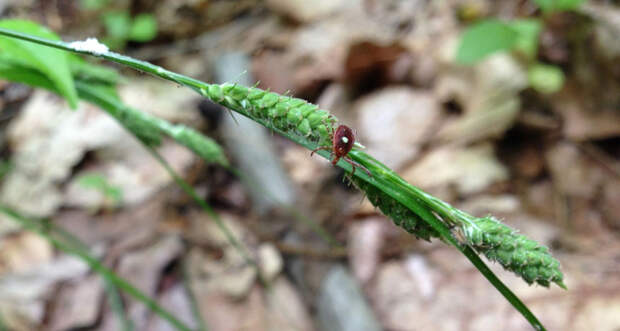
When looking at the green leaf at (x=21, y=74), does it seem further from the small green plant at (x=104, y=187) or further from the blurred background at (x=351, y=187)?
the small green plant at (x=104, y=187)

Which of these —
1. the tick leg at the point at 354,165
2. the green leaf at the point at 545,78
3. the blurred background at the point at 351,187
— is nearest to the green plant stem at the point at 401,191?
the tick leg at the point at 354,165

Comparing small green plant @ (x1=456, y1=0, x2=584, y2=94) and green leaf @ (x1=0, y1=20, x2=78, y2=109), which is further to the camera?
small green plant @ (x1=456, y1=0, x2=584, y2=94)

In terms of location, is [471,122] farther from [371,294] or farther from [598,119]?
[371,294]

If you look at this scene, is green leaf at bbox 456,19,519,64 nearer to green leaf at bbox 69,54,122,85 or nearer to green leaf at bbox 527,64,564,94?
green leaf at bbox 527,64,564,94


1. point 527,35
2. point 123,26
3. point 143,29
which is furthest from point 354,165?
point 123,26

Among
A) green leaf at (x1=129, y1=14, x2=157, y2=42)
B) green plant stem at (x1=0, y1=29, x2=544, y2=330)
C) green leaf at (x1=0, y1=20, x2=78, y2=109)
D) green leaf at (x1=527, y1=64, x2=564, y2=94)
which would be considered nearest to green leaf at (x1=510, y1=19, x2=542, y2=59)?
green leaf at (x1=527, y1=64, x2=564, y2=94)

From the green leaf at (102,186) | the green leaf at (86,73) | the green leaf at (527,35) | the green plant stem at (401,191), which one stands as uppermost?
the green leaf at (102,186)
